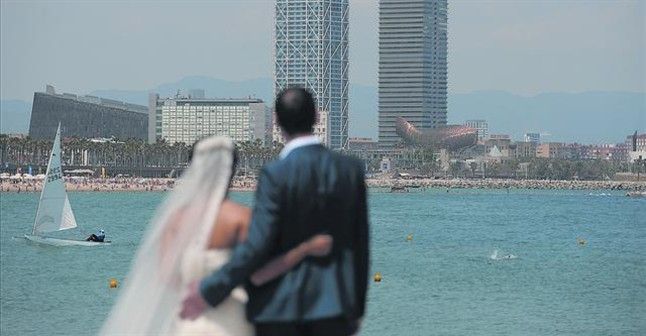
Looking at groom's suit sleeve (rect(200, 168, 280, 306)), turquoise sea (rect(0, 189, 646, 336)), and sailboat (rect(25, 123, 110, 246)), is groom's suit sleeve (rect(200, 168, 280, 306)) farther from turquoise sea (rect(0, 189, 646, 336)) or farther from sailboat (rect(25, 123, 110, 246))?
sailboat (rect(25, 123, 110, 246))

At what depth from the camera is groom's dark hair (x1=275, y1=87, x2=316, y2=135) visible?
4902 mm

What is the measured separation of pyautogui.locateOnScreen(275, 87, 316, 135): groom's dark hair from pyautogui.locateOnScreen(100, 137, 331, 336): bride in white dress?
203 mm

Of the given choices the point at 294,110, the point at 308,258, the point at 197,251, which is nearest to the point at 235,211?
the point at 197,251

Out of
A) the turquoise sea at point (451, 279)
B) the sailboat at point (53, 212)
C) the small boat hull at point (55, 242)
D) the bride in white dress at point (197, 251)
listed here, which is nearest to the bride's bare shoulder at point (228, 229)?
the bride in white dress at point (197, 251)

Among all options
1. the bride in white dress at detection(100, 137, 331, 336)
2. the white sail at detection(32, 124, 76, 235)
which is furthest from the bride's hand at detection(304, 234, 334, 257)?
the white sail at detection(32, 124, 76, 235)

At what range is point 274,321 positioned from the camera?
15.4ft

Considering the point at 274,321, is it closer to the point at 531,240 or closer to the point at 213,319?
the point at 213,319

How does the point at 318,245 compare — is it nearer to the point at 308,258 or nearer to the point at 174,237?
the point at 308,258

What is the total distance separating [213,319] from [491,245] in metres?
74.3

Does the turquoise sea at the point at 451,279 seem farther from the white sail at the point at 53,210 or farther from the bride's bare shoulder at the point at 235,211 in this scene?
the bride's bare shoulder at the point at 235,211

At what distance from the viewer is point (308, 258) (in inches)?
186

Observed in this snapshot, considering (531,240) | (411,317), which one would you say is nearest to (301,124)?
(411,317)

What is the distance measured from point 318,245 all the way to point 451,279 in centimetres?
4636

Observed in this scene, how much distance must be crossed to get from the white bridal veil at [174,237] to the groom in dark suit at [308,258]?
0.41 ft
